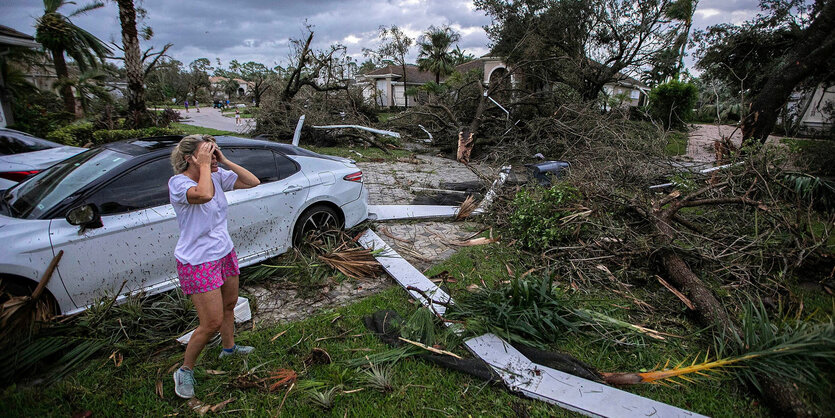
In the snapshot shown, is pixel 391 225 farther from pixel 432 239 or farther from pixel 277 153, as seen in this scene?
pixel 277 153

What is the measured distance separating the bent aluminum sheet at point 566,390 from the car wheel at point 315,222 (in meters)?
2.62

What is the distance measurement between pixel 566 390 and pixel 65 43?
73.3 feet

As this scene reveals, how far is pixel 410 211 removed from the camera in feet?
22.6

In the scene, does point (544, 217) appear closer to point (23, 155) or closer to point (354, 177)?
point (354, 177)

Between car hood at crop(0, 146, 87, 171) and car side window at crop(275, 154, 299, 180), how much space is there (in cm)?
461

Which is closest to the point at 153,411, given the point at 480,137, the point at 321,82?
the point at 480,137

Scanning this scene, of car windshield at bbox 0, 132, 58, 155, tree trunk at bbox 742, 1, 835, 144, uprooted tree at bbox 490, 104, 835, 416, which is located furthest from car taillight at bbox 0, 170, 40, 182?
tree trunk at bbox 742, 1, 835, 144

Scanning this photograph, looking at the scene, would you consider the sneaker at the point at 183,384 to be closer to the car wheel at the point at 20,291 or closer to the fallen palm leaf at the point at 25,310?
the fallen palm leaf at the point at 25,310

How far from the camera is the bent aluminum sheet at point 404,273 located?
12.6ft

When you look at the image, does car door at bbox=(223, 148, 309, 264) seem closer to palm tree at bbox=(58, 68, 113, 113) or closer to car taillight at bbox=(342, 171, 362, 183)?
car taillight at bbox=(342, 171, 362, 183)

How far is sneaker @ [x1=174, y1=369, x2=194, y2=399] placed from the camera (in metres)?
2.64

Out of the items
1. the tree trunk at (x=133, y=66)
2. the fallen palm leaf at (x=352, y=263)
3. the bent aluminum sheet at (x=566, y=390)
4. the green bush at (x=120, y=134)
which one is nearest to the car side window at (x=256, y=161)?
the fallen palm leaf at (x=352, y=263)

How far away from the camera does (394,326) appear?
136 inches

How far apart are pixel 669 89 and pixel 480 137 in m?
17.7
